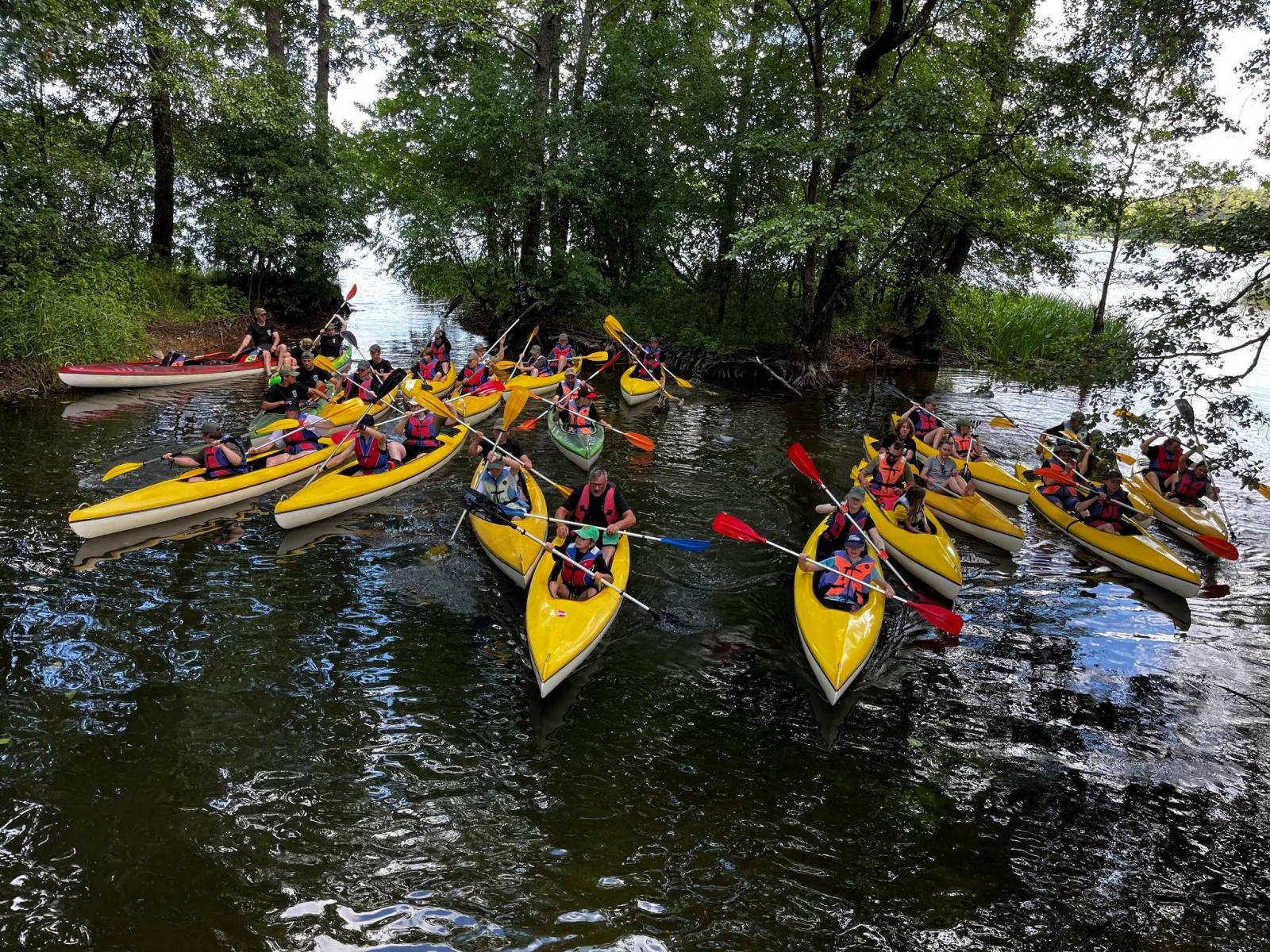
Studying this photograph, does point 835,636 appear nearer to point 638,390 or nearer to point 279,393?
point 279,393

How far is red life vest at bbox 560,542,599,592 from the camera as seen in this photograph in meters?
6.97

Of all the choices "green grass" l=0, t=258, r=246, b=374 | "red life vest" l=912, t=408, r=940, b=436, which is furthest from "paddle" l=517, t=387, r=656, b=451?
"green grass" l=0, t=258, r=246, b=374

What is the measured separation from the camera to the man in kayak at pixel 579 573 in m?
6.88

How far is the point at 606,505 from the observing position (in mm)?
7668

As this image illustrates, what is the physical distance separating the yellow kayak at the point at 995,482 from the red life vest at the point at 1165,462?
204 cm

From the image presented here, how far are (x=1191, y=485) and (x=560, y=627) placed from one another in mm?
10030

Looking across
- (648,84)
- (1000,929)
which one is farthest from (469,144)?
(1000,929)

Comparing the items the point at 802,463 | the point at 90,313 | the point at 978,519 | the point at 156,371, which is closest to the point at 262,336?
the point at 156,371

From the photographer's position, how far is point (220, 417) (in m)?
13.2

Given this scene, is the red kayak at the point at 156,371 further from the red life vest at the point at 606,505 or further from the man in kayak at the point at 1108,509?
the man in kayak at the point at 1108,509

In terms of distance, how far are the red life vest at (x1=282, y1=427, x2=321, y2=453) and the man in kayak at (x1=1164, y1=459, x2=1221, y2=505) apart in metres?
12.7

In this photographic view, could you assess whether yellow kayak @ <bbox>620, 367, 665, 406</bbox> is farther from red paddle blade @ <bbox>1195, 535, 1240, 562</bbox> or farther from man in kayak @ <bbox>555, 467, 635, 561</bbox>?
red paddle blade @ <bbox>1195, 535, 1240, 562</bbox>

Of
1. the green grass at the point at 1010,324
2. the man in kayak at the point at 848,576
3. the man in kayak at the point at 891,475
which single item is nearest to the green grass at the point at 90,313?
the man in kayak at the point at 848,576

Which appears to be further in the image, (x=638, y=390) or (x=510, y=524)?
(x=638, y=390)
